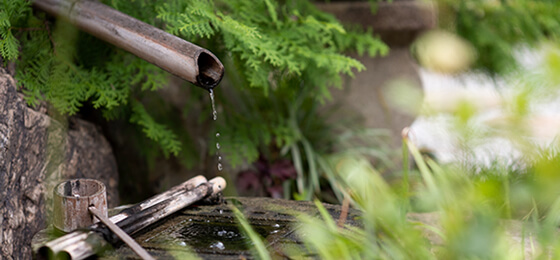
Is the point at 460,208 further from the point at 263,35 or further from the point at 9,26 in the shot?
the point at 9,26

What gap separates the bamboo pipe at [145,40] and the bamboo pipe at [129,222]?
458mm

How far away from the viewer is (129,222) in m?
1.81

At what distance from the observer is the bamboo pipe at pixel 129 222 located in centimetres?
158

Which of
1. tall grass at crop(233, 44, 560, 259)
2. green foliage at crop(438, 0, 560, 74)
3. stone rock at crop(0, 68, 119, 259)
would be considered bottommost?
stone rock at crop(0, 68, 119, 259)

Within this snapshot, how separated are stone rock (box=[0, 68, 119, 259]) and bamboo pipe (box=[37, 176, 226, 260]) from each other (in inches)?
19.9

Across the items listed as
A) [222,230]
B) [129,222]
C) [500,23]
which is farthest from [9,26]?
[500,23]

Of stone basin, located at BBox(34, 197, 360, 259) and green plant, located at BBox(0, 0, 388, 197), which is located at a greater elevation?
green plant, located at BBox(0, 0, 388, 197)

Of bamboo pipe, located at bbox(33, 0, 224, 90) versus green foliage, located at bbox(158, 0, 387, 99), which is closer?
bamboo pipe, located at bbox(33, 0, 224, 90)

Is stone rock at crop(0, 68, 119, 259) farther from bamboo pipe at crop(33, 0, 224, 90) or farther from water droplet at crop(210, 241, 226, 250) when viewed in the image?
water droplet at crop(210, 241, 226, 250)

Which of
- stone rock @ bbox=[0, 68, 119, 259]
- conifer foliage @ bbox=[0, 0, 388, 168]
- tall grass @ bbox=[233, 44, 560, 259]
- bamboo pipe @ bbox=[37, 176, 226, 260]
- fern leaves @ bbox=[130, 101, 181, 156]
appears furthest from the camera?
fern leaves @ bbox=[130, 101, 181, 156]

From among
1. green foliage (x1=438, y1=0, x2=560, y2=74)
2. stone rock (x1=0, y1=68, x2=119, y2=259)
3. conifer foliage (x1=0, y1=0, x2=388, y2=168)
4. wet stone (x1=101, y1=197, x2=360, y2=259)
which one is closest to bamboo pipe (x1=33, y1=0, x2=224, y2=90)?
conifer foliage (x1=0, y1=0, x2=388, y2=168)

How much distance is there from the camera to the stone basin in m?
1.67

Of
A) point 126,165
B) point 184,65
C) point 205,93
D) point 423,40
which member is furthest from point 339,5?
point 184,65

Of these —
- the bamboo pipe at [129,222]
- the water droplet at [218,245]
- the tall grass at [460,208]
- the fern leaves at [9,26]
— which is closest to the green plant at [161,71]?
the fern leaves at [9,26]
